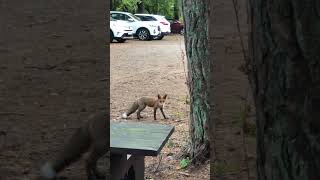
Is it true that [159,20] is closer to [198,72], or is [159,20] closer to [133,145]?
[198,72]

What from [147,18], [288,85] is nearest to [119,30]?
[147,18]

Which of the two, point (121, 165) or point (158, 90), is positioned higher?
point (121, 165)

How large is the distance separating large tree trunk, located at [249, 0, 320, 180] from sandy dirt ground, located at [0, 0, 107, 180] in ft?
6.70

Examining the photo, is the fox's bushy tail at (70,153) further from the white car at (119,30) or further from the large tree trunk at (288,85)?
the white car at (119,30)

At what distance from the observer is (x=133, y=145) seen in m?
3.98

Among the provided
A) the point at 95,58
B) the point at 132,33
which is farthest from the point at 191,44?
the point at 132,33

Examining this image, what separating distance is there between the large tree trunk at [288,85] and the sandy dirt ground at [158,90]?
466 cm

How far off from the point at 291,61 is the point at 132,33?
1104 inches

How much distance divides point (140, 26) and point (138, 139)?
25.7 m

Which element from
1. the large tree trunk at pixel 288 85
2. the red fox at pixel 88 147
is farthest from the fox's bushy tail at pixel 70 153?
the large tree trunk at pixel 288 85

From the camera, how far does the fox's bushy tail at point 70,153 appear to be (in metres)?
3.42

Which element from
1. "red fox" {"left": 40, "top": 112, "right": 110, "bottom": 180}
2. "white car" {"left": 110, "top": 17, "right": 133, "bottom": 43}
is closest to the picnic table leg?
"red fox" {"left": 40, "top": 112, "right": 110, "bottom": 180}

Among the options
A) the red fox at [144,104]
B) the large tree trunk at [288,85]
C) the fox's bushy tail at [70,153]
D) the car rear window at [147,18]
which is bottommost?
the red fox at [144,104]

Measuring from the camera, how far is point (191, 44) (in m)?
5.93
